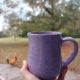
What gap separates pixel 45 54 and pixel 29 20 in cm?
152

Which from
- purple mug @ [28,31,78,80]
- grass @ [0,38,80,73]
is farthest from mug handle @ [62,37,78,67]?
grass @ [0,38,80,73]

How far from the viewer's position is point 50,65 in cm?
32

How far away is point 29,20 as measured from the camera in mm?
1791

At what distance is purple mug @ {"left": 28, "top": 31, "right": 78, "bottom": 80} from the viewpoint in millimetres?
309

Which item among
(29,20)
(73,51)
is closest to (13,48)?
(29,20)

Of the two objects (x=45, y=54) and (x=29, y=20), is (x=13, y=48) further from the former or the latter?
(x=45, y=54)

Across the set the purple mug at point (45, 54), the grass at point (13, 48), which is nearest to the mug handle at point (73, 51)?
the purple mug at point (45, 54)

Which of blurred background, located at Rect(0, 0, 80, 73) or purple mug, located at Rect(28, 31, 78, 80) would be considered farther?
blurred background, located at Rect(0, 0, 80, 73)

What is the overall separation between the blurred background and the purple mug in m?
1.28

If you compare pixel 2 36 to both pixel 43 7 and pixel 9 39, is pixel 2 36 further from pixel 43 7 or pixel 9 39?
pixel 43 7

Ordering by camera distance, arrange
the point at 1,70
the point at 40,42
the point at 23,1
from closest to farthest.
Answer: the point at 40,42, the point at 1,70, the point at 23,1

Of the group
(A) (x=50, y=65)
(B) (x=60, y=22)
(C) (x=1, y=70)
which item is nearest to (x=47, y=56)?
(A) (x=50, y=65)

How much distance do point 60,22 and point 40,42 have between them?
57.3 inches

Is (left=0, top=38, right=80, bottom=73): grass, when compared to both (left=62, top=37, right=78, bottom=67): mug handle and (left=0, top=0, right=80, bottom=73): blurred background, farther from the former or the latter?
(left=62, top=37, right=78, bottom=67): mug handle
